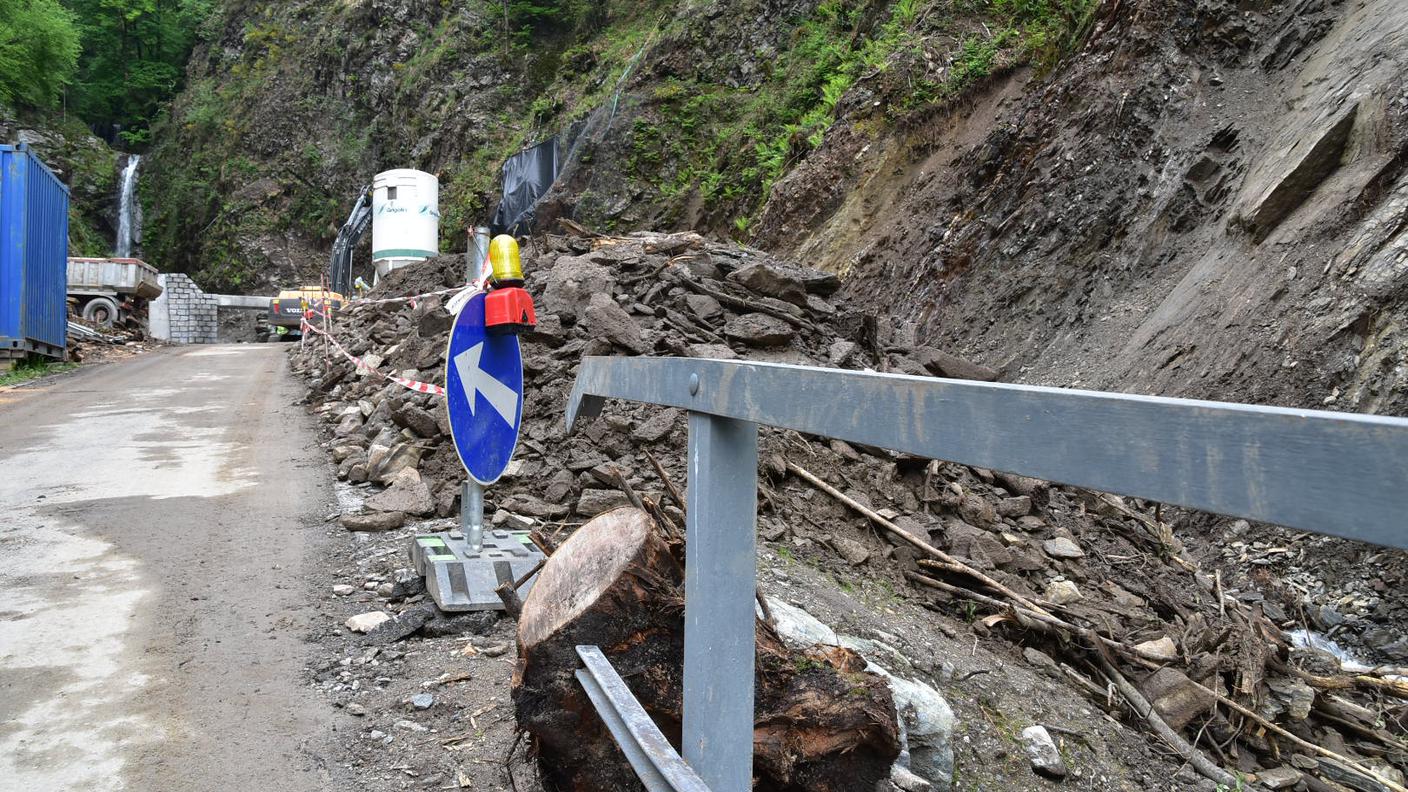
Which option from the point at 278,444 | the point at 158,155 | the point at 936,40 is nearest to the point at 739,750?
the point at 278,444

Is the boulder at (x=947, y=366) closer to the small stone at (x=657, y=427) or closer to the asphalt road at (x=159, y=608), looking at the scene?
the small stone at (x=657, y=427)

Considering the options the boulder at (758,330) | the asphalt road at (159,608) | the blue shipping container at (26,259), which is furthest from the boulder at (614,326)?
the blue shipping container at (26,259)

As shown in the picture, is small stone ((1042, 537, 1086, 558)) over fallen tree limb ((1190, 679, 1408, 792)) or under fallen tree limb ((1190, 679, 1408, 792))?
over

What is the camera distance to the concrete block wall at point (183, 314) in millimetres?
32344

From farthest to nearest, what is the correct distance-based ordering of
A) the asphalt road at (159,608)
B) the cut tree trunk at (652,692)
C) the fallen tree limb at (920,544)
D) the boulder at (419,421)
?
the boulder at (419,421) < the fallen tree limb at (920,544) < the asphalt road at (159,608) < the cut tree trunk at (652,692)

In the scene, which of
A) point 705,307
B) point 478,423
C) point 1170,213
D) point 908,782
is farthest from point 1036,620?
point 1170,213

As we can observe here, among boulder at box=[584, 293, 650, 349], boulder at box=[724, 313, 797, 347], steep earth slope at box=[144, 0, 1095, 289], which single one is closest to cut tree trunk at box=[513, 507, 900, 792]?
boulder at box=[584, 293, 650, 349]

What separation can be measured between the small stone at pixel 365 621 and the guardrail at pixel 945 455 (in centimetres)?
250

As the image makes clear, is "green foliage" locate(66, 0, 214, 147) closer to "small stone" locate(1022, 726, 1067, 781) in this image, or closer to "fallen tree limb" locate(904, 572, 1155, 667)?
"fallen tree limb" locate(904, 572, 1155, 667)

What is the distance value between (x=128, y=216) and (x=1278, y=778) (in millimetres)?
51324

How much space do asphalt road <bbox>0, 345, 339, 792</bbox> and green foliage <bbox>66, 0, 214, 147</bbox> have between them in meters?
50.4

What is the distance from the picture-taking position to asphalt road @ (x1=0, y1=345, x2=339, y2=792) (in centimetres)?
324

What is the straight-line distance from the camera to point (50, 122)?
135 feet

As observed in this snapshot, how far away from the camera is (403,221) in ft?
76.9
